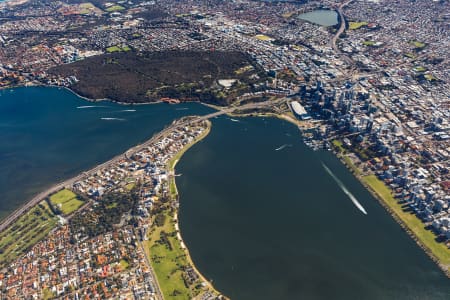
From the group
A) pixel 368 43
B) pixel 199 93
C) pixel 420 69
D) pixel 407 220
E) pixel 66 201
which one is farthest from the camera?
pixel 368 43

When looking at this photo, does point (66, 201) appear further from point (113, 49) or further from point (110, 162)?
point (113, 49)

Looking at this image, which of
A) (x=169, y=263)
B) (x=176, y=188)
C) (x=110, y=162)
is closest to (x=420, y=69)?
(x=176, y=188)

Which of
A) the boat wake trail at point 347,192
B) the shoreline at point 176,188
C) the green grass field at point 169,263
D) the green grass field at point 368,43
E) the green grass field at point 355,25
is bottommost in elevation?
the green grass field at point 169,263

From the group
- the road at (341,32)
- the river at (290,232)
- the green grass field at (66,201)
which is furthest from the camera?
the road at (341,32)

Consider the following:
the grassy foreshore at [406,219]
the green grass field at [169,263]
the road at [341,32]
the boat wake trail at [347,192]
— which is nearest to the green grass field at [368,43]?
the road at [341,32]

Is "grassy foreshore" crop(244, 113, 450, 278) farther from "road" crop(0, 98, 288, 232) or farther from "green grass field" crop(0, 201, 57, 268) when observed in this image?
"green grass field" crop(0, 201, 57, 268)

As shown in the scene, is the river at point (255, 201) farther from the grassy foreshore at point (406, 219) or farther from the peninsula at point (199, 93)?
the peninsula at point (199, 93)

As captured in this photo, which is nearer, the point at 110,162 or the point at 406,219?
the point at 406,219
